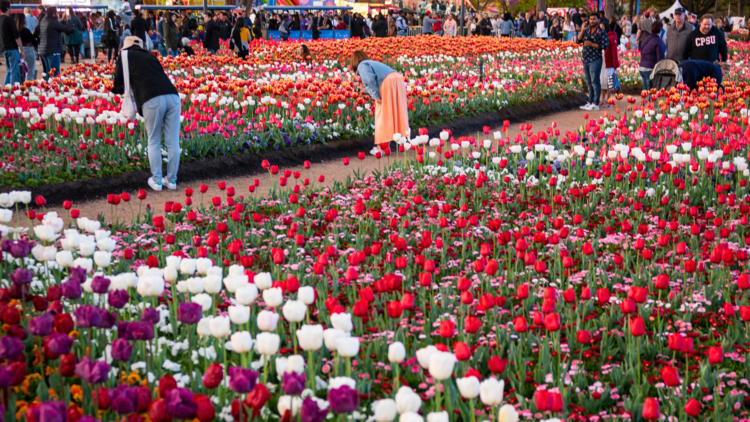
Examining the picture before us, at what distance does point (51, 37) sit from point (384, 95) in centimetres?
857

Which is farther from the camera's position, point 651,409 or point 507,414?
point 651,409

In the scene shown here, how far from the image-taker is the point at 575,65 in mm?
19750

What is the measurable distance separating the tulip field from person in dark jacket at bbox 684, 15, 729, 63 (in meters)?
3.00

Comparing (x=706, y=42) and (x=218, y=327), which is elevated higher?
(x=706, y=42)

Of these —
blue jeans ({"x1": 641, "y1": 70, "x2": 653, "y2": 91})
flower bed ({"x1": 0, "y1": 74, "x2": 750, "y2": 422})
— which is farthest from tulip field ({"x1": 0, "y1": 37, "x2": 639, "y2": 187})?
flower bed ({"x1": 0, "y1": 74, "x2": 750, "y2": 422})

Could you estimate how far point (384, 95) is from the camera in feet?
32.6

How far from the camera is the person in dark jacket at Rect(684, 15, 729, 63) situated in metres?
12.4

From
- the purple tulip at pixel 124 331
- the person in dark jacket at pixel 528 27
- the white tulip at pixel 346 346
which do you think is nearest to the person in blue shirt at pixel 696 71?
the white tulip at pixel 346 346

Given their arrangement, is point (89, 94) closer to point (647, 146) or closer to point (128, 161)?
point (128, 161)

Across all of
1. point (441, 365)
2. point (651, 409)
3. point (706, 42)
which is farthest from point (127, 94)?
point (706, 42)

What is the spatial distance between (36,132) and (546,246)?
644 cm

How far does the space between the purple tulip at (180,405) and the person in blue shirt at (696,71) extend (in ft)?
38.1

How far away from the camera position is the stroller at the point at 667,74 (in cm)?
1272

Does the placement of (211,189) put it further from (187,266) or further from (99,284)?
(99,284)
